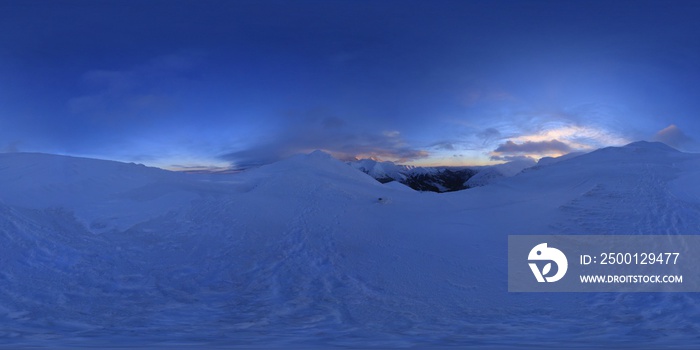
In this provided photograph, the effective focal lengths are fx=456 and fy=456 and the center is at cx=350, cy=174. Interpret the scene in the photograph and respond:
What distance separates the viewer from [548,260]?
1830 centimetres

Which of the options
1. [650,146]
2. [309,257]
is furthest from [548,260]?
[650,146]

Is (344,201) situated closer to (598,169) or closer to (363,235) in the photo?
(363,235)

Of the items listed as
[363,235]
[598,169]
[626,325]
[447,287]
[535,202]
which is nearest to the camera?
[626,325]

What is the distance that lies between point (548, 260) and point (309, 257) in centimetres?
971

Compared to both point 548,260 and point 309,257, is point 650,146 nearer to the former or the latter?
point 548,260

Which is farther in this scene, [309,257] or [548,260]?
[309,257]

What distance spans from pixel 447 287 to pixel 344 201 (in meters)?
10.3

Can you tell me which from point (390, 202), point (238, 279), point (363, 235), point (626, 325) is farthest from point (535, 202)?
point (238, 279)

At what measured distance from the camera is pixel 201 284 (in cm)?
1691

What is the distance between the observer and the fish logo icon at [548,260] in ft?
56.6

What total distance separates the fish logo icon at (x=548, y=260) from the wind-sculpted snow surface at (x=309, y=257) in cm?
119

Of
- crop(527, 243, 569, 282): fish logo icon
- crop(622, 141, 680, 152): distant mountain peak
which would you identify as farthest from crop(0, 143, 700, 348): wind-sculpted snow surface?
crop(527, 243, 569, 282): fish logo icon

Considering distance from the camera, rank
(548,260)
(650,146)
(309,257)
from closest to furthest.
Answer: (548,260) → (309,257) → (650,146)

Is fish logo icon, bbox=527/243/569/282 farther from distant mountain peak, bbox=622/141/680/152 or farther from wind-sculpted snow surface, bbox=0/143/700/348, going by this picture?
distant mountain peak, bbox=622/141/680/152
